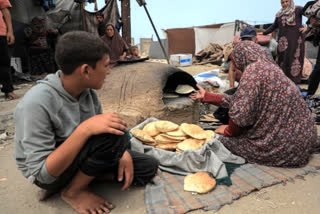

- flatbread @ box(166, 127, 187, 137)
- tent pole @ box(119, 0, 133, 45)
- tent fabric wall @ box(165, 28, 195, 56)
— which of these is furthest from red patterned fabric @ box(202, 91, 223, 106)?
tent fabric wall @ box(165, 28, 195, 56)

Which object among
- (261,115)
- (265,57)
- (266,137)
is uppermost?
(265,57)

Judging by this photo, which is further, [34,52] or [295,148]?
[34,52]

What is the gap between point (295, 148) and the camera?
6.74 ft

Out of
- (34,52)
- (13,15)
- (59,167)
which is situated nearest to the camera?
(59,167)

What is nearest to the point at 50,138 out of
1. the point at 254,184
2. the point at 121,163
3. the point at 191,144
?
the point at 121,163

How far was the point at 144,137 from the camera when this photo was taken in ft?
7.60

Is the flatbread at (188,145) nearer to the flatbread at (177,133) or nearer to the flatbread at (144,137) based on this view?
the flatbread at (177,133)

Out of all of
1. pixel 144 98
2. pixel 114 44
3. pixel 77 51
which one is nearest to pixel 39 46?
pixel 114 44

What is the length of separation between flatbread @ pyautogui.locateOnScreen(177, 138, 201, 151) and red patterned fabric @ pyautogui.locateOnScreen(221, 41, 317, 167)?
0.42m

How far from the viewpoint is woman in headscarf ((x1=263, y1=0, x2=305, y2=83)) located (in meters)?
5.18

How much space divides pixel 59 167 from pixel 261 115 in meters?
1.57

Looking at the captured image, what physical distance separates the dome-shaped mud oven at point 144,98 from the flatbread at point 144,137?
1.50 ft

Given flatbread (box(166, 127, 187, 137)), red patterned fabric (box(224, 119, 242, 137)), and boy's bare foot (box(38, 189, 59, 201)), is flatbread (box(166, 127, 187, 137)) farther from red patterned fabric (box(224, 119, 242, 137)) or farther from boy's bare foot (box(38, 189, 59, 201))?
boy's bare foot (box(38, 189, 59, 201))

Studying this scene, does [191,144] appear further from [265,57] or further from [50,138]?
[50,138]
